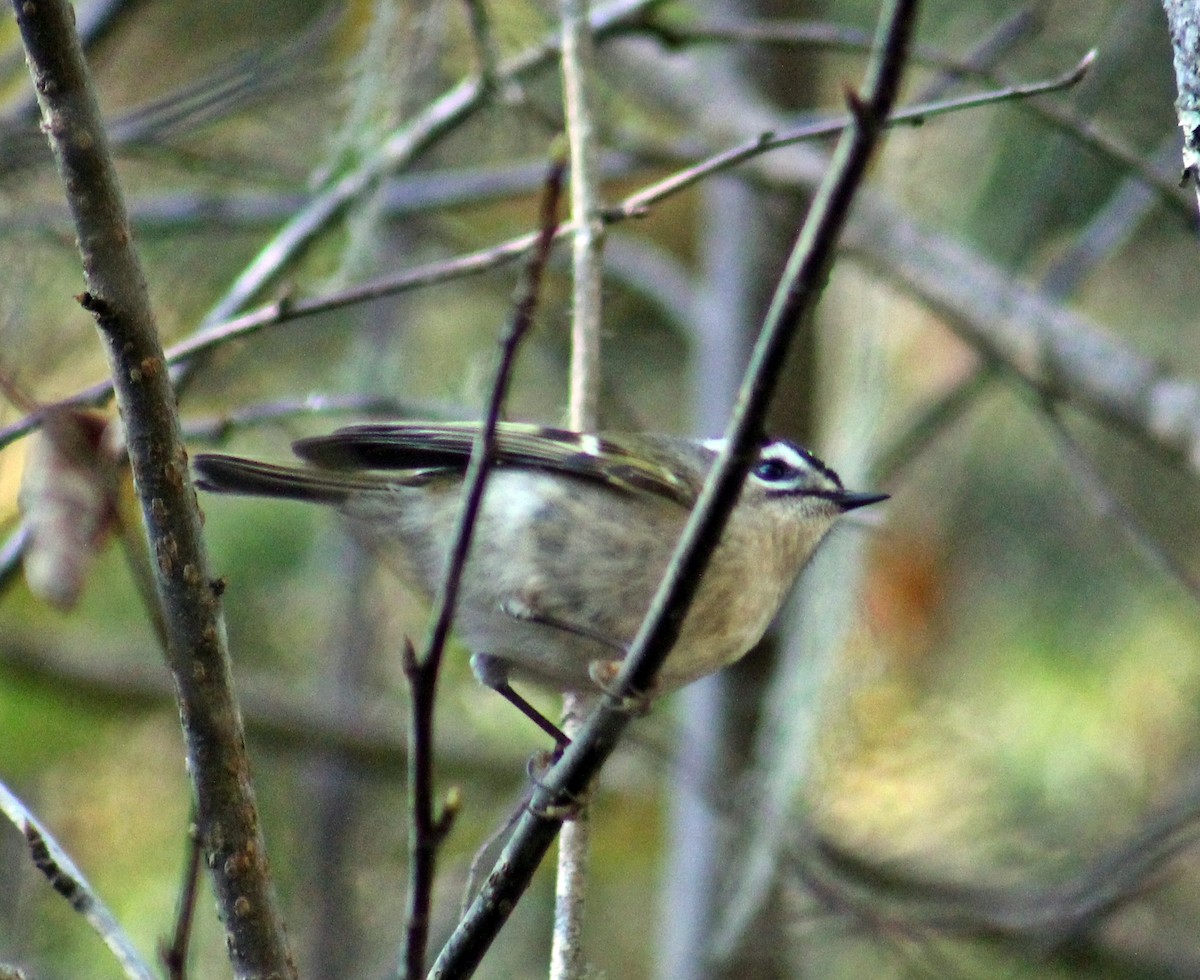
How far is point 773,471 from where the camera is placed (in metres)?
3.09

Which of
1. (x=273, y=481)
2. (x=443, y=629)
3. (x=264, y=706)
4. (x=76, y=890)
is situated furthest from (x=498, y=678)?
(x=264, y=706)

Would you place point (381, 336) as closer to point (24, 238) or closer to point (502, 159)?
point (502, 159)

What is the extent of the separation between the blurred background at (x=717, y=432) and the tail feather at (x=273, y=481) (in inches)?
15.0

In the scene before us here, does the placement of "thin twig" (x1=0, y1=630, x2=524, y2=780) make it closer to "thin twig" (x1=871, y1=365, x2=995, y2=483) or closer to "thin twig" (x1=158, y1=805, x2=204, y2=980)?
"thin twig" (x1=871, y1=365, x2=995, y2=483)

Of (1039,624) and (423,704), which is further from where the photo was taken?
(1039,624)

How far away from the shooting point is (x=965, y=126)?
17.4ft

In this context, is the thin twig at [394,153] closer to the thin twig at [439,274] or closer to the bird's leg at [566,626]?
the thin twig at [439,274]

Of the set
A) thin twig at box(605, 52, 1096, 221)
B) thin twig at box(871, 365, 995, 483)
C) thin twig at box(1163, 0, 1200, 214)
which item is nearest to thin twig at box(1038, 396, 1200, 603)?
thin twig at box(871, 365, 995, 483)

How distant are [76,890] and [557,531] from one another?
1.17 metres

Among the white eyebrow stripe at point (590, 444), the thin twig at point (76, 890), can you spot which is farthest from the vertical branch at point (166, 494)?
the white eyebrow stripe at point (590, 444)

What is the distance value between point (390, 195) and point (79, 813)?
2.37 m

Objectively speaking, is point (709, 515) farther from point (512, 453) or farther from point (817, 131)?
point (512, 453)

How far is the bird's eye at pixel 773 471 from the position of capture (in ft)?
10.0

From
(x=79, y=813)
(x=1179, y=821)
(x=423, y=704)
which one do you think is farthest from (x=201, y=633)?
Result: (x=79, y=813)
